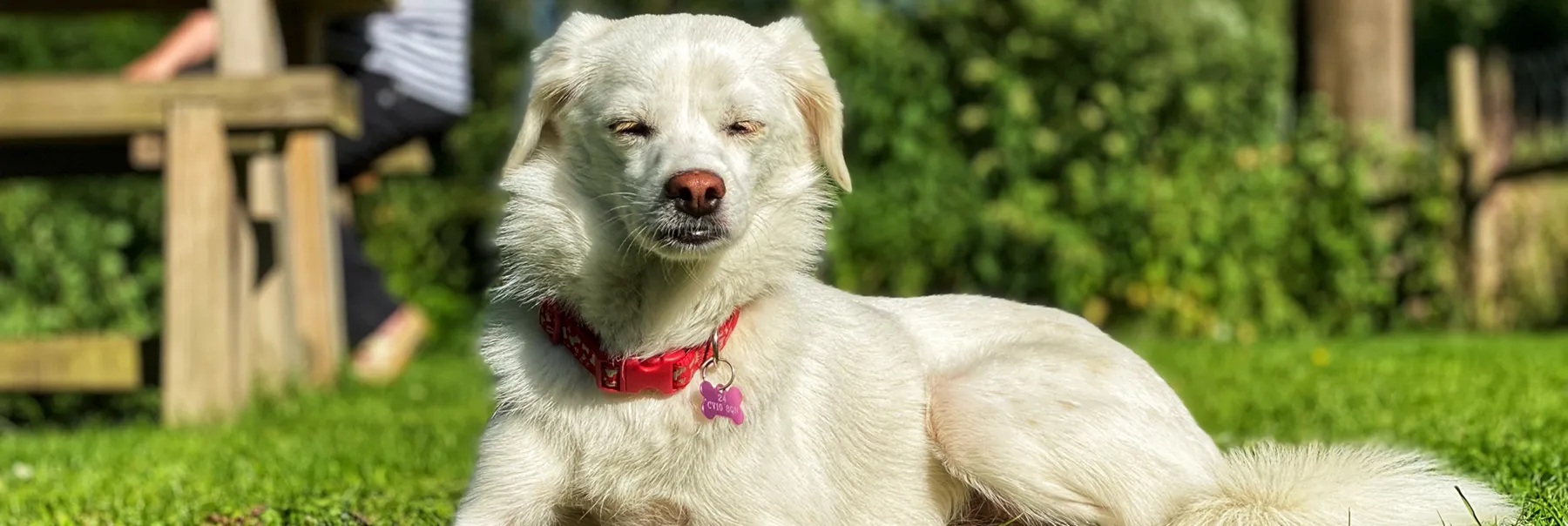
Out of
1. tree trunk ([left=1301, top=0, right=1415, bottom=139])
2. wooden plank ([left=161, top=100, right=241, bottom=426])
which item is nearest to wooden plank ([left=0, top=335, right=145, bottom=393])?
wooden plank ([left=161, top=100, right=241, bottom=426])

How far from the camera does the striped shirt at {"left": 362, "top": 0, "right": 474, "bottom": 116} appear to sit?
26.9 feet

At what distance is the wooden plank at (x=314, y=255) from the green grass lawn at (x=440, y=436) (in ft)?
0.86

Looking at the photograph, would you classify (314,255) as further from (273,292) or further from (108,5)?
(108,5)

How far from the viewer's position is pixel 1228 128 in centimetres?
1009

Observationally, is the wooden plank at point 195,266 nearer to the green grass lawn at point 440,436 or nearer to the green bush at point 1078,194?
the green grass lawn at point 440,436

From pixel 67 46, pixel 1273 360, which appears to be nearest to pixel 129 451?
pixel 1273 360

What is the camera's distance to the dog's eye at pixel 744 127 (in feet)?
9.01

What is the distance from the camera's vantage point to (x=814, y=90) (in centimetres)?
298

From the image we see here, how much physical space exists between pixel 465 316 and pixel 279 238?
578 cm

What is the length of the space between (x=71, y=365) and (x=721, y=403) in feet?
13.8

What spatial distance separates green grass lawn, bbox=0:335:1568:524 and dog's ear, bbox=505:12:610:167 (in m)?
0.92

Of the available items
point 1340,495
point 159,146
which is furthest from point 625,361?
point 159,146

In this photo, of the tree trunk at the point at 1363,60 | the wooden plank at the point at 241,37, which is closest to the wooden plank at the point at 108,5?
the wooden plank at the point at 241,37

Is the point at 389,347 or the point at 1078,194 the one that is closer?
the point at 389,347
